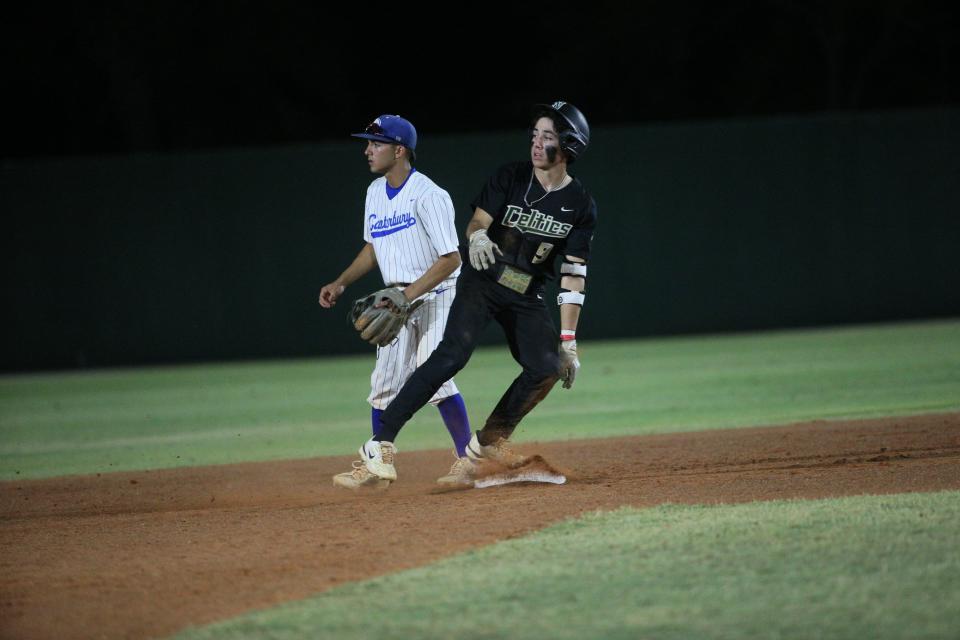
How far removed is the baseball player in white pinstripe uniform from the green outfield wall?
953 cm

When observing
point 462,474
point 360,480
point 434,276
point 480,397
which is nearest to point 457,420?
point 462,474

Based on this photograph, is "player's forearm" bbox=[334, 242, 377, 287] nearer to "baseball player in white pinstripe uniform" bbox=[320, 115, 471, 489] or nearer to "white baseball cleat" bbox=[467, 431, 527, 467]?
"baseball player in white pinstripe uniform" bbox=[320, 115, 471, 489]

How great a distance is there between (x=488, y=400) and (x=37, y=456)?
3717mm

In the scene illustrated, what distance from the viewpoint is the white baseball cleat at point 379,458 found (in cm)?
603

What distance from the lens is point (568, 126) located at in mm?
5871

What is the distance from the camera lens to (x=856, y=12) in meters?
22.3

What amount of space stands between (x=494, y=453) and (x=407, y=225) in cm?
126

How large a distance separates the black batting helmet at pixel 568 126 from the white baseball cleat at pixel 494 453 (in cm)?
152

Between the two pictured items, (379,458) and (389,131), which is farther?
(389,131)

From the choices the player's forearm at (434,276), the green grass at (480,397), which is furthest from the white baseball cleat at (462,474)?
the green grass at (480,397)

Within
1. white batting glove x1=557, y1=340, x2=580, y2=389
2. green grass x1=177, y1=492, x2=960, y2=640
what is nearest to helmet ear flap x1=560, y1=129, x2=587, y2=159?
white batting glove x1=557, y1=340, x2=580, y2=389

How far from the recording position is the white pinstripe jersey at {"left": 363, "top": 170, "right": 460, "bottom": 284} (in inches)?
244

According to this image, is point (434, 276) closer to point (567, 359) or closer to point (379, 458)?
point (567, 359)

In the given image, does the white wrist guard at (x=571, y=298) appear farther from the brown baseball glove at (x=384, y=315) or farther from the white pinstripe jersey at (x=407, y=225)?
the brown baseball glove at (x=384, y=315)
